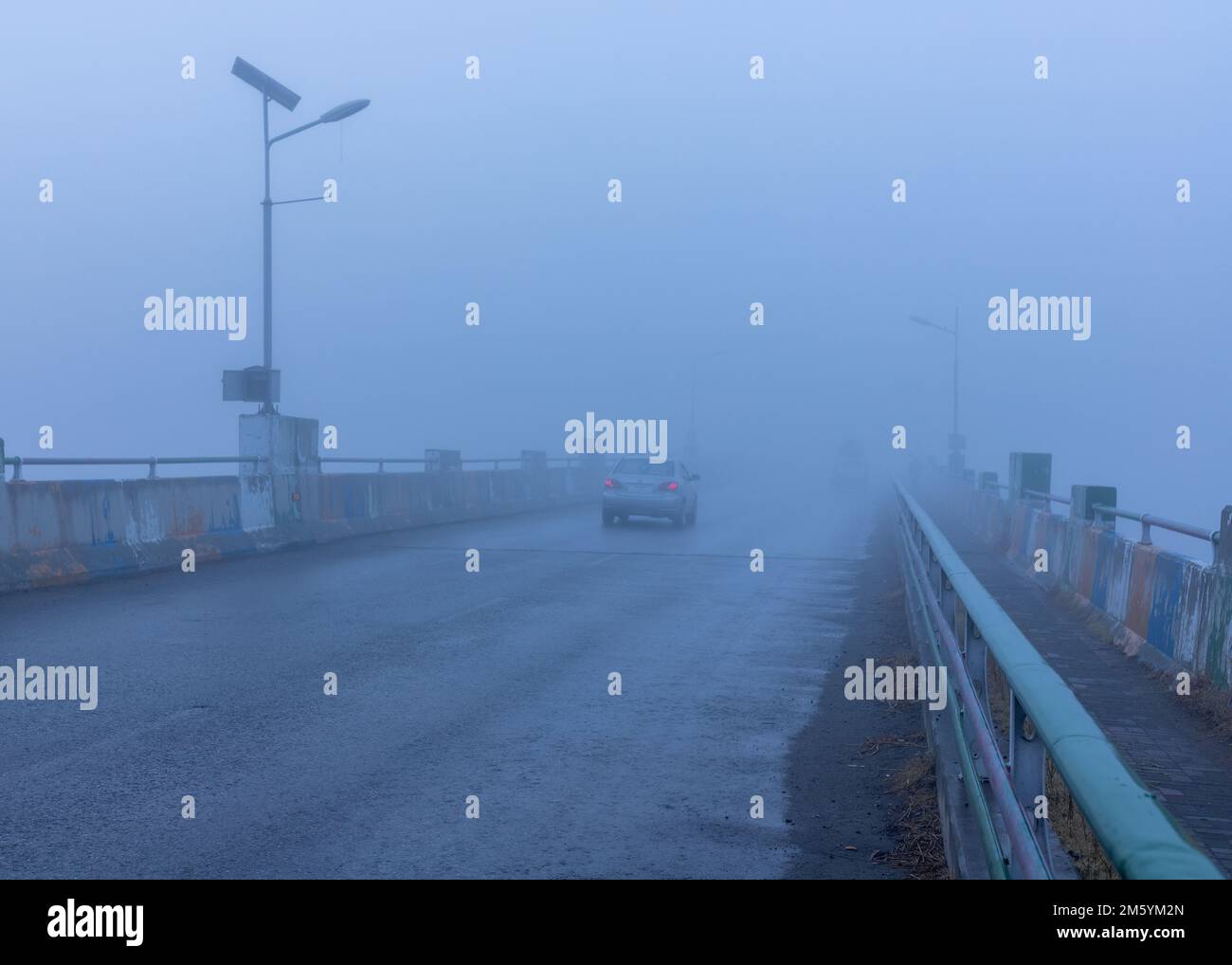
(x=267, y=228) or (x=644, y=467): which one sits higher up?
(x=267, y=228)

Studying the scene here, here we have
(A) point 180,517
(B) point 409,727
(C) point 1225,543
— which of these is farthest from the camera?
(A) point 180,517

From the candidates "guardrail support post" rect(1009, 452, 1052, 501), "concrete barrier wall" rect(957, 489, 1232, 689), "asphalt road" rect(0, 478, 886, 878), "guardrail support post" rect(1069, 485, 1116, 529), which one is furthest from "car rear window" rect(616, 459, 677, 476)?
"guardrail support post" rect(1069, 485, 1116, 529)

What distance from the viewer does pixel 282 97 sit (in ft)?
70.6

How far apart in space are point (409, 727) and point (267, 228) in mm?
15566

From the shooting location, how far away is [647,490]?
2895cm

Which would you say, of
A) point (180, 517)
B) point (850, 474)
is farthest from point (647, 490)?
point (850, 474)

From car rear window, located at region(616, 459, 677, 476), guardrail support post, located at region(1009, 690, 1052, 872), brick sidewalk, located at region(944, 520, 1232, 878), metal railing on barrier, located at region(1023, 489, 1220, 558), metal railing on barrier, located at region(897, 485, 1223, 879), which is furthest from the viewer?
car rear window, located at region(616, 459, 677, 476)

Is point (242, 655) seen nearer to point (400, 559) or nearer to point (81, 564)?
point (81, 564)

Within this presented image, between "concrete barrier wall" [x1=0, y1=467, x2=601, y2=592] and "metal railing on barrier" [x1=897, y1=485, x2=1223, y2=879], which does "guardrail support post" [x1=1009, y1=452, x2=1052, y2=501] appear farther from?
"metal railing on barrier" [x1=897, y1=485, x2=1223, y2=879]

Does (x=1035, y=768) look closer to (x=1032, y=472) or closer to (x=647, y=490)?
(x=1032, y=472)

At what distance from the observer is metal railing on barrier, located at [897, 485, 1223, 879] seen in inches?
85.8

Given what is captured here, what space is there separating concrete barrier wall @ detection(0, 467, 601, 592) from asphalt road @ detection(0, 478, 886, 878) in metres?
0.48
